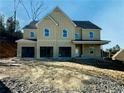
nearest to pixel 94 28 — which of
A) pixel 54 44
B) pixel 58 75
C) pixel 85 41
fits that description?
pixel 85 41

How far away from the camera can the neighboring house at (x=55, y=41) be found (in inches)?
2028

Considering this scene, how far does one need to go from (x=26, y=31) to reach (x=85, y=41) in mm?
9919

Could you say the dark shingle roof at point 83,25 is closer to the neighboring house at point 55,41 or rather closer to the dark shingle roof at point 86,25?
the dark shingle roof at point 86,25

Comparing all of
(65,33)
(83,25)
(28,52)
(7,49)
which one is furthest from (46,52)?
(7,49)

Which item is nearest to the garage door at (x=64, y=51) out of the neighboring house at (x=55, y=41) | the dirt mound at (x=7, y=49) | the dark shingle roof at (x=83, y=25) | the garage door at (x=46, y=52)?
the neighboring house at (x=55, y=41)

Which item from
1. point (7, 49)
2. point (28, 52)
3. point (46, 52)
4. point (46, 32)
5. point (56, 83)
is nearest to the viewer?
point (56, 83)

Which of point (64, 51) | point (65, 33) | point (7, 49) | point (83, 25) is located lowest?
point (64, 51)

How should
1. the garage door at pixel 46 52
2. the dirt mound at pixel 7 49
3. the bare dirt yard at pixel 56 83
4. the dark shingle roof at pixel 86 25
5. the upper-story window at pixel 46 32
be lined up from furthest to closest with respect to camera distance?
1. the dirt mound at pixel 7 49
2. the dark shingle roof at pixel 86 25
3. the garage door at pixel 46 52
4. the upper-story window at pixel 46 32
5. the bare dirt yard at pixel 56 83

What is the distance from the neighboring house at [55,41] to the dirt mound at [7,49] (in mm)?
8502

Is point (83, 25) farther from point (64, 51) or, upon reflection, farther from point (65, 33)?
point (64, 51)

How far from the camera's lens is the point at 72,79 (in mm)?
25500

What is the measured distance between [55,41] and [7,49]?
48.9ft

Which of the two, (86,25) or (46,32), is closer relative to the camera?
(46,32)

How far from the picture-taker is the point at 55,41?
5162cm
